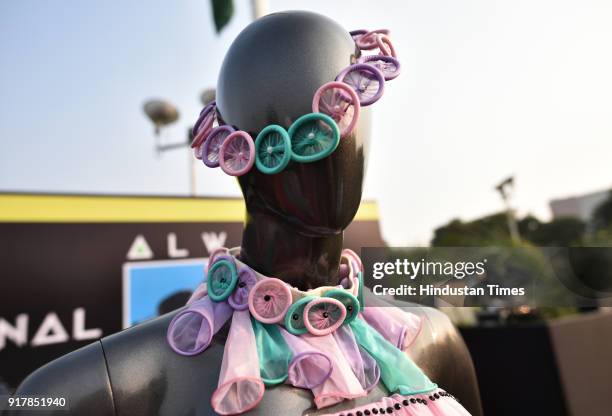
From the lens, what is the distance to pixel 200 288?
1.06 m

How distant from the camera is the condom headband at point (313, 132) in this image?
80cm

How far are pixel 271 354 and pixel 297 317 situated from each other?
92mm

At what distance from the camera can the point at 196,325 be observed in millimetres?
895

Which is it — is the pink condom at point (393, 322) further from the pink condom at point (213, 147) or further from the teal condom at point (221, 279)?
the pink condom at point (213, 147)

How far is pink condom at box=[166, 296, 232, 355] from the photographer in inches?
33.4

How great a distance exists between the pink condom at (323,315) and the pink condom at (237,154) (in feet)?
1.02

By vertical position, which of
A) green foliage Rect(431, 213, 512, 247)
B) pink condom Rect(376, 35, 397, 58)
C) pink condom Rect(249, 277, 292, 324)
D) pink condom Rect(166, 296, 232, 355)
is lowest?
green foliage Rect(431, 213, 512, 247)

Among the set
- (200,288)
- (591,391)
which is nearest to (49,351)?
(200,288)

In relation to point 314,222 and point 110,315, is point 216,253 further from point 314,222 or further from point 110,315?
point 110,315

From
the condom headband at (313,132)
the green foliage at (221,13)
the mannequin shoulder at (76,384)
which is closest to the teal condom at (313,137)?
the condom headband at (313,132)

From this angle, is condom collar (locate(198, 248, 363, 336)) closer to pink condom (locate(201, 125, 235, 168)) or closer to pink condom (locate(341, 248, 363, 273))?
pink condom (locate(341, 248, 363, 273))

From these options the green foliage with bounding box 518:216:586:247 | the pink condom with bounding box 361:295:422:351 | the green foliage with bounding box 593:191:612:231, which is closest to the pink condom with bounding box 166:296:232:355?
the pink condom with bounding box 361:295:422:351

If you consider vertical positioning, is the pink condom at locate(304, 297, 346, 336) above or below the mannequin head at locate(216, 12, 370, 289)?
below

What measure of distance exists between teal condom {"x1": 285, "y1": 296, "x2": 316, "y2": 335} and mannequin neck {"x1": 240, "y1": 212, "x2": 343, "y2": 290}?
0.09m
